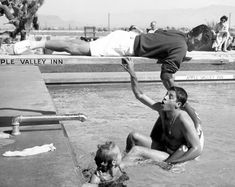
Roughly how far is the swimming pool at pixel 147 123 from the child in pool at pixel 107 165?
0.66m

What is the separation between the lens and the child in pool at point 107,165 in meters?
3.79

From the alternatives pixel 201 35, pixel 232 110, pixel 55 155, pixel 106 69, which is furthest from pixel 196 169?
pixel 106 69

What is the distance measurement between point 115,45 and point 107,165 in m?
1.16

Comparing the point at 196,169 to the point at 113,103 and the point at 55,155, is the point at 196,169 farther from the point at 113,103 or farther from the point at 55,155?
the point at 113,103

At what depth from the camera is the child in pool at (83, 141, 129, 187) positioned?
12.4 feet

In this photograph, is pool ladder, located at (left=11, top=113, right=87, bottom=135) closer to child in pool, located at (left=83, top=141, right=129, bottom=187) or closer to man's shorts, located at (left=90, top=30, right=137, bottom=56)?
child in pool, located at (left=83, top=141, right=129, bottom=187)

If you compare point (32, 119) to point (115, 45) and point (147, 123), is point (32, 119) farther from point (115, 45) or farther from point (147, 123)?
point (147, 123)

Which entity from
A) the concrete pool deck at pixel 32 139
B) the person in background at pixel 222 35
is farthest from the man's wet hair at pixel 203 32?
the person in background at pixel 222 35

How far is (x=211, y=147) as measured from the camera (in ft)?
19.9

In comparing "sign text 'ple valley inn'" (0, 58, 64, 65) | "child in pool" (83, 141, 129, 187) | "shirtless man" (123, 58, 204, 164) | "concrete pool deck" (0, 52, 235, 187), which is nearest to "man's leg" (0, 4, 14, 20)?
"sign text 'ple valley inn'" (0, 58, 64, 65)

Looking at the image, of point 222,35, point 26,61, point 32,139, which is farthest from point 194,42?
point 222,35

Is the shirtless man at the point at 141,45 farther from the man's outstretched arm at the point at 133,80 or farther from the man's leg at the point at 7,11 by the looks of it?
the man's leg at the point at 7,11

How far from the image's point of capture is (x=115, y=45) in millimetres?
4312

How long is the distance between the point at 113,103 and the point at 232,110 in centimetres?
228
